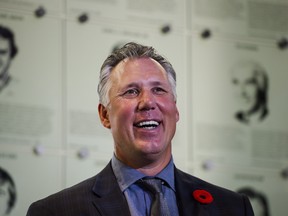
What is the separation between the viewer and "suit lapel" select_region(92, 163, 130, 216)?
1.87 meters

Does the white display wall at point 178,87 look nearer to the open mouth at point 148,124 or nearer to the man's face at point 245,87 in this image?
the man's face at point 245,87

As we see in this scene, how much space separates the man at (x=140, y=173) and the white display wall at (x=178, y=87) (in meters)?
1.04

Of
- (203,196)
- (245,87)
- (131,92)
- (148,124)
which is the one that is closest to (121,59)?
(131,92)

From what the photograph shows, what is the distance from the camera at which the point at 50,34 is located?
318 cm

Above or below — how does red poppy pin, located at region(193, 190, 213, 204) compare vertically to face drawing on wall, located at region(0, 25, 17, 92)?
below

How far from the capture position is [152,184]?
76.6 inches

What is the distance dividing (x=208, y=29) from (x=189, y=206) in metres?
1.76

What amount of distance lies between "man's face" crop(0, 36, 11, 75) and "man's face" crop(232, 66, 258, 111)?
108 cm

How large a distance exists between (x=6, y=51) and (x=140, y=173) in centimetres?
131

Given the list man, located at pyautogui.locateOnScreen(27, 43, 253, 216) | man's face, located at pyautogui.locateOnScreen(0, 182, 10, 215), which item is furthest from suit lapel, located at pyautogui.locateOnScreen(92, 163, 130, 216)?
man's face, located at pyautogui.locateOnScreen(0, 182, 10, 215)

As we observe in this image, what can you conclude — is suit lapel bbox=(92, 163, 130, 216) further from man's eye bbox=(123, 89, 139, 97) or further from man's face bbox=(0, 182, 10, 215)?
man's face bbox=(0, 182, 10, 215)

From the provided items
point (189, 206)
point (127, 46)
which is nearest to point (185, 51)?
point (127, 46)

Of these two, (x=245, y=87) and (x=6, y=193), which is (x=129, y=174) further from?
(x=245, y=87)

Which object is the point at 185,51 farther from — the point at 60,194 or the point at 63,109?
the point at 60,194
